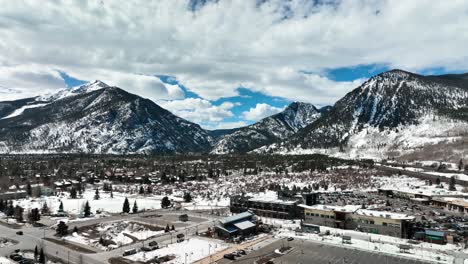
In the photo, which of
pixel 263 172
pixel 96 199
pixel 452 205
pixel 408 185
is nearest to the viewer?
pixel 452 205

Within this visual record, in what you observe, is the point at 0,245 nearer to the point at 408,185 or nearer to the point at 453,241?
the point at 453,241

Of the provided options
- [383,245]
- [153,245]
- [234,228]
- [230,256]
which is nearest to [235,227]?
[234,228]

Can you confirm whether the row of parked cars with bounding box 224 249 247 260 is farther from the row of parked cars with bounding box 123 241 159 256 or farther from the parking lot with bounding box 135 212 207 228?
the parking lot with bounding box 135 212 207 228

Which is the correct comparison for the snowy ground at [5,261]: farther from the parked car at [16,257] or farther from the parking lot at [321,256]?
the parking lot at [321,256]

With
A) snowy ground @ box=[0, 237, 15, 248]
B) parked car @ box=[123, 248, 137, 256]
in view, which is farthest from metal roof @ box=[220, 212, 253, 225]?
snowy ground @ box=[0, 237, 15, 248]

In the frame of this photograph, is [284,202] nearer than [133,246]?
No

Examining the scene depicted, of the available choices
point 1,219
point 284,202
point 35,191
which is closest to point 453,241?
point 284,202

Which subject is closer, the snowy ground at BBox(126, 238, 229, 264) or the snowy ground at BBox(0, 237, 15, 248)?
the snowy ground at BBox(126, 238, 229, 264)
